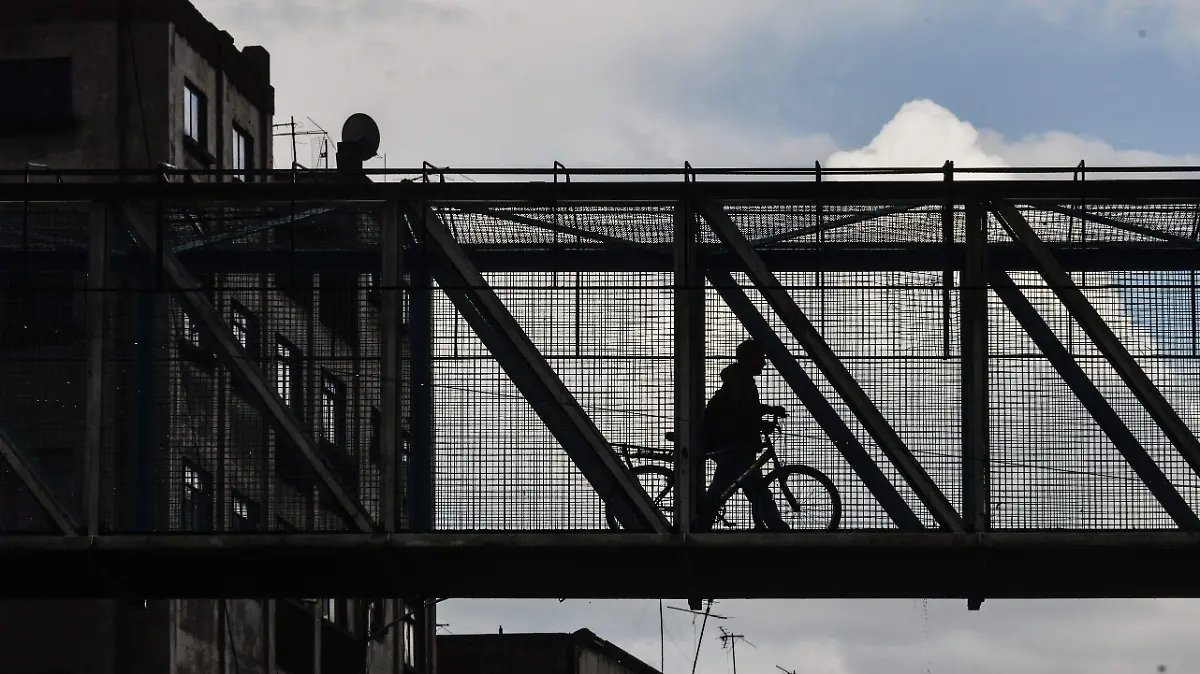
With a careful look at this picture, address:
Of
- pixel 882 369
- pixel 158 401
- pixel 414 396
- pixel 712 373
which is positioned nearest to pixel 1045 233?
pixel 882 369

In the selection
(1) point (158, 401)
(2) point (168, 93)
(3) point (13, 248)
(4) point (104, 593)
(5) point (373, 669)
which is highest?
(2) point (168, 93)

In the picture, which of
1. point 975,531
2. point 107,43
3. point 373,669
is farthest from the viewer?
point 373,669

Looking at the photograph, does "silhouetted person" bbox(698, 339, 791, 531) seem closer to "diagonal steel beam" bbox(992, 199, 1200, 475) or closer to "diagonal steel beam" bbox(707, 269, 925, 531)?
"diagonal steel beam" bbox(707, 269, 925, 531)

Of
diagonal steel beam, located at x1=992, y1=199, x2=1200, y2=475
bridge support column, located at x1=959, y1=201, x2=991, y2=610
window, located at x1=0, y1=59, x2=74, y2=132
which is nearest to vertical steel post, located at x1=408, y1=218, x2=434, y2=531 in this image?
bridge support column, located at x1=959, y1=201, x2=991, y2=610

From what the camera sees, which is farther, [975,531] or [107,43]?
[107,43]

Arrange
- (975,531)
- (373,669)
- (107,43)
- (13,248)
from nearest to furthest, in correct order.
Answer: (975,531) → (13,248) → (107,43) → (373,669)

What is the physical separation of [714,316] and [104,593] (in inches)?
233

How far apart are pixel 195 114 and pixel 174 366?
1070 inches

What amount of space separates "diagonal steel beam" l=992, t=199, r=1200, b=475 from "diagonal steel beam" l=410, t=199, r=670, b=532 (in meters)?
3.96

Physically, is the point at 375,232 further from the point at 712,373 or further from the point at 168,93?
the point at 168,93

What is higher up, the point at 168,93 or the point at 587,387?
the point at 168,93

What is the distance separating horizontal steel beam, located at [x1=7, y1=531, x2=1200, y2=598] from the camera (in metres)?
18.6

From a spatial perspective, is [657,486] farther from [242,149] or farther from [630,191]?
[242,149]

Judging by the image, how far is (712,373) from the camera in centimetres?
1905
